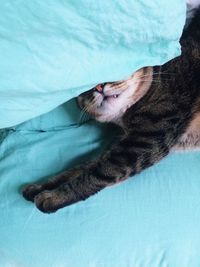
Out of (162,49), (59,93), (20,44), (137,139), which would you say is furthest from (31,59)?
(137,139)

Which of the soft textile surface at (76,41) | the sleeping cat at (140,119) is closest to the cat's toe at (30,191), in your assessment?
the sleeping cat at (140,119)

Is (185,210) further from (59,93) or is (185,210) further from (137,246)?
(59,93)

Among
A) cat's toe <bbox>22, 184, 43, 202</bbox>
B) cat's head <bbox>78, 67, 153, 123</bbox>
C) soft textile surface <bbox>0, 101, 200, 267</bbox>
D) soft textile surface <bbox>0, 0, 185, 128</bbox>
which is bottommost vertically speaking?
soft textile surface <bbox>0, 101, 200, 267</bbox>

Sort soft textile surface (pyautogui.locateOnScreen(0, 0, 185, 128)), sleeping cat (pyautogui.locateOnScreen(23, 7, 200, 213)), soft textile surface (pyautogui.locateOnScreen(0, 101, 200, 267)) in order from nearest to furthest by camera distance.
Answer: soft textile surface (pyautogui.locateOnScreen(0, 0, 185, 128)), soft textile surface (pyautogui.locateOnScreen(0, 101, 200, 267)), sleeping cat (pyautogui.locateOnScreen(23, 7, 200, 213))

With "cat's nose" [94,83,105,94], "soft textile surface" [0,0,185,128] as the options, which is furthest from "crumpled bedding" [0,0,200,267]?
"cat's nose" [94,83,105,94]

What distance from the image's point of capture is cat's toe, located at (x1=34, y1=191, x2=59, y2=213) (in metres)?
0.98

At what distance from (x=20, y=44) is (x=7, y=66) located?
52 millimetres

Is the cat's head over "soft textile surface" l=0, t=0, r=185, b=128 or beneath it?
beneath

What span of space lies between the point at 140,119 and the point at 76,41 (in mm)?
438

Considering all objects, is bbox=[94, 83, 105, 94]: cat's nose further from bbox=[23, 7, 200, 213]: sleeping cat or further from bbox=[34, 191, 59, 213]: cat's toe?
bbox=[34, 191, 59, 213]: cat's toe

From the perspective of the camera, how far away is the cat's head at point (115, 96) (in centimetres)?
111

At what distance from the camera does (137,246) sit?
0.93 m

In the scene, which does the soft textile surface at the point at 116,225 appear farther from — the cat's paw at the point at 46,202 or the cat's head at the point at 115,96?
the cat's head at the point at 115,96

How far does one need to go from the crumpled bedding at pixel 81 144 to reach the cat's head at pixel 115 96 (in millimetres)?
56
